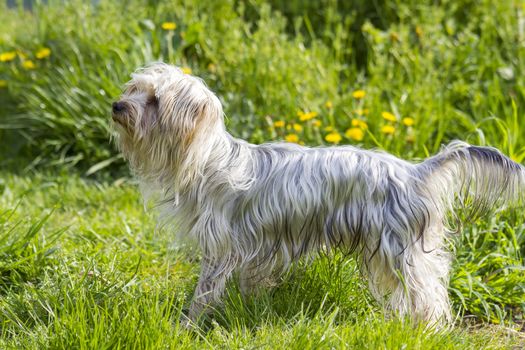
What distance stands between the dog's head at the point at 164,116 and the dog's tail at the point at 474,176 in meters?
1.13

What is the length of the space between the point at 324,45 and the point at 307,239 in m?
3.49

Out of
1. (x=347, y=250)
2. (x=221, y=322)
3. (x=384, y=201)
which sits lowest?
(x=221, y=322)

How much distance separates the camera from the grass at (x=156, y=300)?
3.41 m

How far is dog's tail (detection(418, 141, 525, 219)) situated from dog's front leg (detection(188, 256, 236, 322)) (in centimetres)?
110

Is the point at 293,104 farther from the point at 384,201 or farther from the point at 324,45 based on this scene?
the point at 384,201

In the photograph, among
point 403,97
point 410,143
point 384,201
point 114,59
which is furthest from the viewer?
point 114,59

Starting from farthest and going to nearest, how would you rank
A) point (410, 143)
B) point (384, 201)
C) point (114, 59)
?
point (114, 59) → point (410, 143) → point (384, 201)

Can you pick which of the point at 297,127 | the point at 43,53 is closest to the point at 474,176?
the point at 297,127

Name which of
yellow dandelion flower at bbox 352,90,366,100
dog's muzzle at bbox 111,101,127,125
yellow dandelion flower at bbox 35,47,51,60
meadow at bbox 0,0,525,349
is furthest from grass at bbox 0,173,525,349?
yellow dandelion flower at bbox 35,47,51,60

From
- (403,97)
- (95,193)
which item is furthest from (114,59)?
(403,97)

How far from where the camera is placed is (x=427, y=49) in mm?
6750

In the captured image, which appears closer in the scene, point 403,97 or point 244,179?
point 244,179

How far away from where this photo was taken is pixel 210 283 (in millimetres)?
4027

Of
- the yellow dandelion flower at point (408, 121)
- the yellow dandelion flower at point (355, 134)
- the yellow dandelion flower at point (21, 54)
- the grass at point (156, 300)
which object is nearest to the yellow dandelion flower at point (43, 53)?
the yellow dandelion flower at point (21, 54)
